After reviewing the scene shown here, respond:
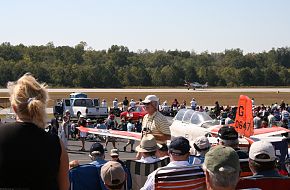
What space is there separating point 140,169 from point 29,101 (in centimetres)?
267

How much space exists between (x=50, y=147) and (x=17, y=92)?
1.46ft

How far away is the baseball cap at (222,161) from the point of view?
3448 mm

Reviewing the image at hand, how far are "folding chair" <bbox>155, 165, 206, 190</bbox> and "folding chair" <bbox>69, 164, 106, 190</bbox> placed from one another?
1063 mm

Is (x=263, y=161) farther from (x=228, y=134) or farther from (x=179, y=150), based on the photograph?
(x=228, y=134)

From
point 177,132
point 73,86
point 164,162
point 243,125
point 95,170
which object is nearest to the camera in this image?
point 95,170

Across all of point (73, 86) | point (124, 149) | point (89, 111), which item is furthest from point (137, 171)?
point (73, 86)

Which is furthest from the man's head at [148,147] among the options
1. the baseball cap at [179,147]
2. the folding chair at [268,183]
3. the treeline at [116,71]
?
the treeline at [116,71]

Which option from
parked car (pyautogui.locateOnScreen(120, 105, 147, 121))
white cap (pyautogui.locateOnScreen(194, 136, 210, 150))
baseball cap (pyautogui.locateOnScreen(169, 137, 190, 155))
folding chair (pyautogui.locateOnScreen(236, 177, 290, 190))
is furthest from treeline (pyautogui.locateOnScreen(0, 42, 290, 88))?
folding chair (pyautogui.locateOnScreen(236, 177, 290, 190))

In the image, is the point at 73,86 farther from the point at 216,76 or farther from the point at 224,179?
the point at 224,179

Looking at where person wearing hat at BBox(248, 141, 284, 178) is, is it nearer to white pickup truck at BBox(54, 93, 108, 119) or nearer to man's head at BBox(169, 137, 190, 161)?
man's head at BBox(169, 137, 190, 161)

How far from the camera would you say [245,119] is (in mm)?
15781

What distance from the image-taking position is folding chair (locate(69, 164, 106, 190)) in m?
5.49

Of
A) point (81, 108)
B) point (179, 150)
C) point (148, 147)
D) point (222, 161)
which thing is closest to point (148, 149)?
point (148, 147)

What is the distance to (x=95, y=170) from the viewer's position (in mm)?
5621
